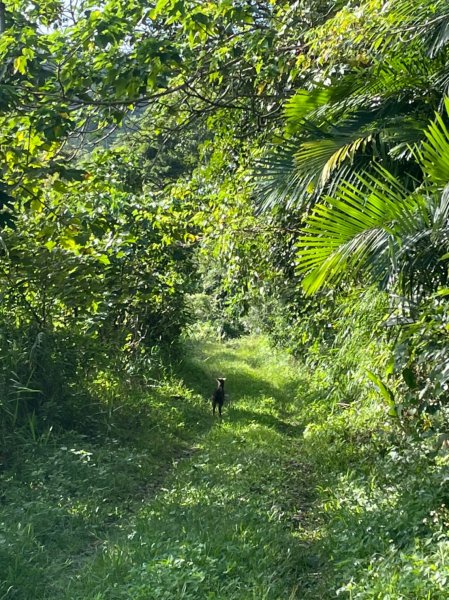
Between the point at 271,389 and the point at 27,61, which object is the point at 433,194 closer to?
the point at 27,61

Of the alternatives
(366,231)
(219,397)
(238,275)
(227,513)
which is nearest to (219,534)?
(227,513)

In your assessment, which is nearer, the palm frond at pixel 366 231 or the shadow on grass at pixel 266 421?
the palm frond at pixel 366 231

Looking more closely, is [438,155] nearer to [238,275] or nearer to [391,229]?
[391,229]

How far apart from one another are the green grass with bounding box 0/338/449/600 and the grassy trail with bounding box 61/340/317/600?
1 cm

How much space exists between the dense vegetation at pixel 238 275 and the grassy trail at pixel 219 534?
1.1 inches

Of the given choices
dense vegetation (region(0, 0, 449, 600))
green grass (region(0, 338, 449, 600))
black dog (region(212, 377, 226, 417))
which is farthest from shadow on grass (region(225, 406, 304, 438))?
green grass (region(0, 338, 449, 600))

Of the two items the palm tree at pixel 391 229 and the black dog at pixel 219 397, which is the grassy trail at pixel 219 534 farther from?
the palm tree at pixel 391 229

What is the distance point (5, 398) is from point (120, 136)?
4380 millimetres

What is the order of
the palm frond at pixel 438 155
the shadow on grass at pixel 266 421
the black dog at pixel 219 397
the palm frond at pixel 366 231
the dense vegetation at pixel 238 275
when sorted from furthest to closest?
the black dog at pixel 219 397
the shadow on grass at pixel 266 421
the dense vegetation at pixel 238 275
the palm frond at pixel 366 231
the palm frond at pixel 438 155

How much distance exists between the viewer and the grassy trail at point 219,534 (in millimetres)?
3756

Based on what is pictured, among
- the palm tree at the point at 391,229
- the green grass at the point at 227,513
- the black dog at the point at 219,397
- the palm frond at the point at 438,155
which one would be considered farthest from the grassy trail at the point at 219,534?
the palm frond at the point at 438,155

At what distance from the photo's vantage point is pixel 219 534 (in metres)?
4.49

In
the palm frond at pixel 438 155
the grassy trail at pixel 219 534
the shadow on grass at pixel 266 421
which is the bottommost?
the shadow on grass at pixel 266 421

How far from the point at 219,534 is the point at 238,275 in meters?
4.90
